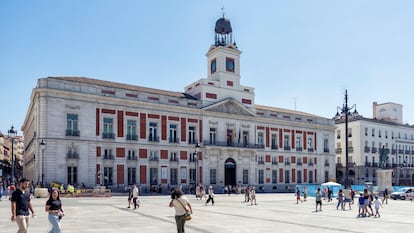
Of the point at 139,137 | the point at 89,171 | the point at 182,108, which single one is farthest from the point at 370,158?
the point at 89,171

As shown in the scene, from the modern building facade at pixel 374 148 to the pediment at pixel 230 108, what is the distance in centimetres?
2280

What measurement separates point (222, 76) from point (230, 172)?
12.8 m

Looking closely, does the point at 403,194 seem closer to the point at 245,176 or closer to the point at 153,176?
the point at 245,176

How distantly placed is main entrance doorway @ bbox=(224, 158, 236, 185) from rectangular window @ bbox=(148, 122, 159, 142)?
10.8 metres

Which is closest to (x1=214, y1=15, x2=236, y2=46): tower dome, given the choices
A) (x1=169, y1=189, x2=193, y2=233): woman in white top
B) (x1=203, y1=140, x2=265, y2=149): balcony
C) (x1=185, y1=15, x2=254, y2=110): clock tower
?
(x1=185, y1=15, x2=254, y2=110): clock tower

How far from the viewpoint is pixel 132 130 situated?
47.2 m

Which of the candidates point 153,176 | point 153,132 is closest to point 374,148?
point 153,132

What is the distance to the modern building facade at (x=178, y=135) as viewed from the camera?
138 feet

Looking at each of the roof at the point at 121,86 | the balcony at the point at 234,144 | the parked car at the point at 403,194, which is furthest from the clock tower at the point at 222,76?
the parked car at the point at 403,194

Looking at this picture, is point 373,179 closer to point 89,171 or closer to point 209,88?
point 209,88

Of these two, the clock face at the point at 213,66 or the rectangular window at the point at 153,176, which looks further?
the clock face at the point at 213,66

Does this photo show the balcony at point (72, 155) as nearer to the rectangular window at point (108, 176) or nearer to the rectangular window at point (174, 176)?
the rectangular window at point (108, 176)

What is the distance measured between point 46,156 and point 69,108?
5.38 meters

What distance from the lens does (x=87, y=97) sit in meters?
43.7
